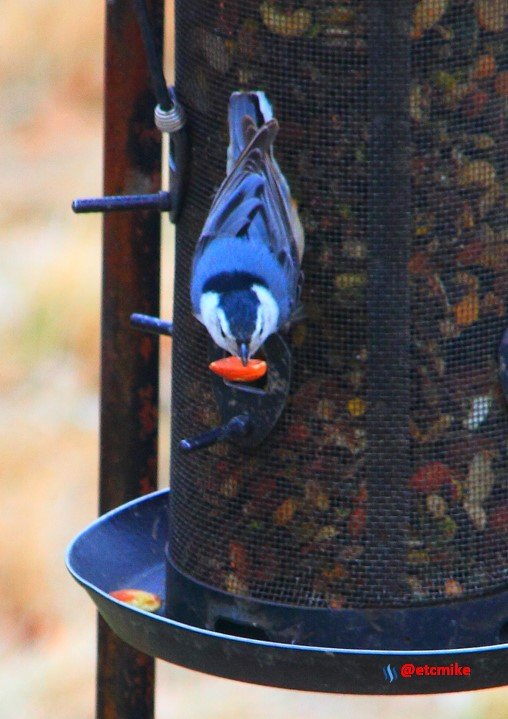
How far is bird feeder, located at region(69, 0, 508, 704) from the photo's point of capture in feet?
12.1

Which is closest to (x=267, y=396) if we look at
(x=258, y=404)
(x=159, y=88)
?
(x=258, y=404)

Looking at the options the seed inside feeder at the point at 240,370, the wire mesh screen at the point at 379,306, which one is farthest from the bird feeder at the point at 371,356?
the seed inside feeder at the point at 240,370

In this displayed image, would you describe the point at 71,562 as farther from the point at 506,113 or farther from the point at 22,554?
the point at 22,554

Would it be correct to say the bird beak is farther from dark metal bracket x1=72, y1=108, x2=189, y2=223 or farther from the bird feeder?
dark metal bracket x1=72, y1=108, x2=189, y2=223

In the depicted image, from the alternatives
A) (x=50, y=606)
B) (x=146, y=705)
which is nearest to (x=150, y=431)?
(x=146, y=705)

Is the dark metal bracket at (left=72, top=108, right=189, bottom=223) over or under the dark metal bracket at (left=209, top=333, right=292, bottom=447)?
over

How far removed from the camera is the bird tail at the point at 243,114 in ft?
12.2

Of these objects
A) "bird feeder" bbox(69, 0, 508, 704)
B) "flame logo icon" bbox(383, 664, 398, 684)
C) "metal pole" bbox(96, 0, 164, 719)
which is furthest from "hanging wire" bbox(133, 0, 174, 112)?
"flame logo icon" bbox(383, 664, 398, 684)

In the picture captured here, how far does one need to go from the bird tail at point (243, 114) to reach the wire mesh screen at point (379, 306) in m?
0.04

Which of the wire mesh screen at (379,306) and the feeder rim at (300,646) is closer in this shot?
the feeder rim at (300,646)

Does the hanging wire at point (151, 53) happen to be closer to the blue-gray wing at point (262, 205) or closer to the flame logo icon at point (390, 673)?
the blue-gray wing at point (262, 205)

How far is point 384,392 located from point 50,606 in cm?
437

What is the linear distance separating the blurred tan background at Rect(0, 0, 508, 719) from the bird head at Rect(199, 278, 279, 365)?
3851 millimetres

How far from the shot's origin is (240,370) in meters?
3.67
